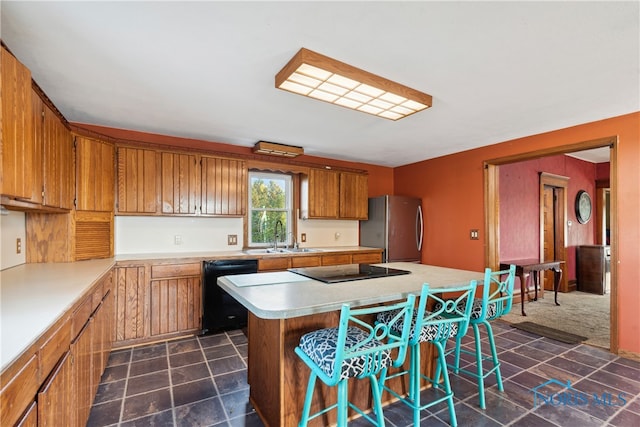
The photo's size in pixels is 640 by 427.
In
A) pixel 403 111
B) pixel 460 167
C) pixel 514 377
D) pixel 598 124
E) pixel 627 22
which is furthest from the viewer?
pixel 460 167

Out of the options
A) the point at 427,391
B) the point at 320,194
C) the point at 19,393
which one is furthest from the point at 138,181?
the point at 427,391

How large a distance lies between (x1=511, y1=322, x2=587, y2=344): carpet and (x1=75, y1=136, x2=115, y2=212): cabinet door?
493 cm

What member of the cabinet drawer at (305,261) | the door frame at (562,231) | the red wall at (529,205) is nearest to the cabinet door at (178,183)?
the cabinet drawer at (305,261)

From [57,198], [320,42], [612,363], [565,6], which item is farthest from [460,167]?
[57,198]

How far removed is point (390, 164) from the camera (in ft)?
17.8

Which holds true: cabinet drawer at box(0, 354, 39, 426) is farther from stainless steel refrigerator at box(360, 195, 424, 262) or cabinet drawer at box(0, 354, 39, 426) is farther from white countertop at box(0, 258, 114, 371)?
stainless steel refrigerator at box(360, 195, 424, 262)

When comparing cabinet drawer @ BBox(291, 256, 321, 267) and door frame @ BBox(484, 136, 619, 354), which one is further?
cabinet drawer @ BBox(291, 256, 321, 267)

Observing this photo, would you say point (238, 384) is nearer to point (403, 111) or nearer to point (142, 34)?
point (142, 34)

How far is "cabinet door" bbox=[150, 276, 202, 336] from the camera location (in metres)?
3.17

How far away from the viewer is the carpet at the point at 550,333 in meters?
3.29

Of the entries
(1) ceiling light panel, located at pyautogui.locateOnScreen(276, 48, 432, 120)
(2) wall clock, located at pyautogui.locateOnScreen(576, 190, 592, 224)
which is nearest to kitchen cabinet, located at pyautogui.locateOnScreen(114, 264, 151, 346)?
(1) ceiling light panel, located at pyautogui.locateOnScreen(276, 48, 432, 120)

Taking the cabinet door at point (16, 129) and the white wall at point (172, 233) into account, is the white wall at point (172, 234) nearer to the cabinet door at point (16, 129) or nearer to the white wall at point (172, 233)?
the white wall at point (172, 233)

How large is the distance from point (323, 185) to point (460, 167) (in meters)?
2.04

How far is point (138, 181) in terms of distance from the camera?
3.36 metres
